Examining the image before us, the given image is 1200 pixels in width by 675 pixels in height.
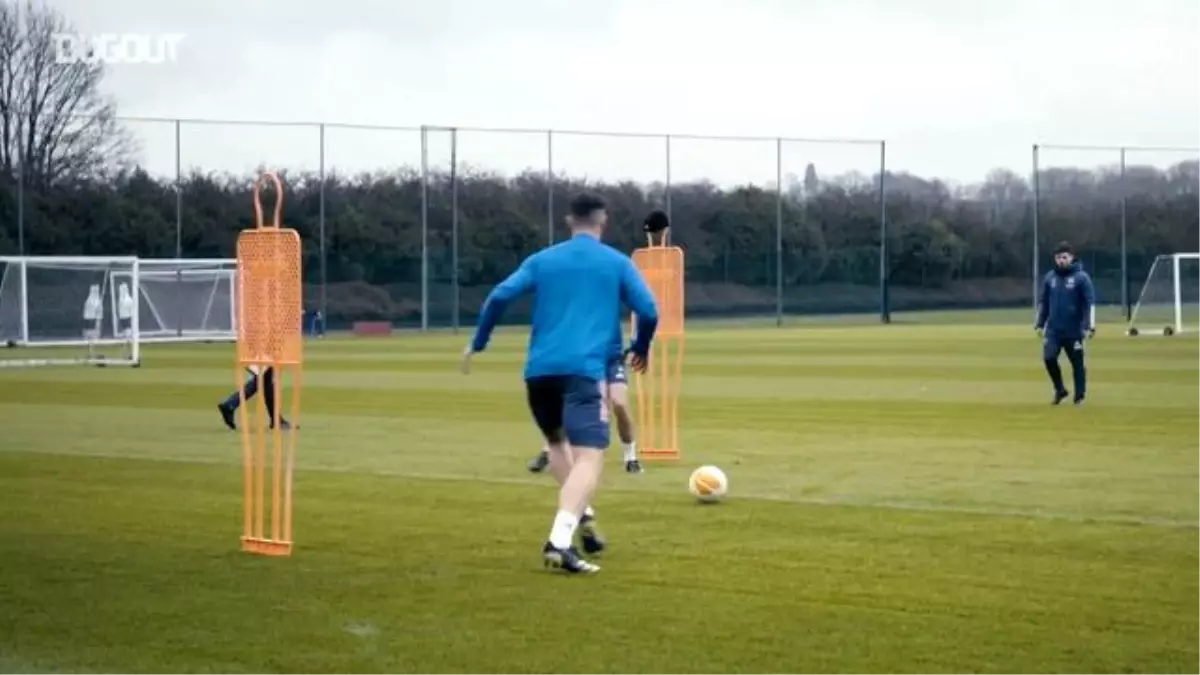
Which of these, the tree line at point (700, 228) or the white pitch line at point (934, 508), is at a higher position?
the tree line at point (700, 228)

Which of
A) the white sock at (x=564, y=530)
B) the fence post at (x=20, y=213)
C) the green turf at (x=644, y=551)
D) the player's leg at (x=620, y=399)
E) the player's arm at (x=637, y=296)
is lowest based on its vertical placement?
the green turf at (x=644, y=551)

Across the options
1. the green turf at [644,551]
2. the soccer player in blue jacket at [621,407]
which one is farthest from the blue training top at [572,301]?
the soccer player in blue jacket at [621,407]

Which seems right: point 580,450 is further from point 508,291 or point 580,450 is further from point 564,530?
point 508,291

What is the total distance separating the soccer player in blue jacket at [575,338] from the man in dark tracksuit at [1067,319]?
14.5m

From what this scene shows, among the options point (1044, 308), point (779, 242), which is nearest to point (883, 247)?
point (779, 242)

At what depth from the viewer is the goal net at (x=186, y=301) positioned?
57.0 meters

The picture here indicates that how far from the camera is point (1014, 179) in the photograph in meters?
86.1

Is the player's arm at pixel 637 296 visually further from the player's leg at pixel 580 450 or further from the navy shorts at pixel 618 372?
the navy shorts at pixel 618 372

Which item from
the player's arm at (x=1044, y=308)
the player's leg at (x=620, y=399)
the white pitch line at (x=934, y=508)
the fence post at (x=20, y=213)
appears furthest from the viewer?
the fence post at (x=20, y=213)

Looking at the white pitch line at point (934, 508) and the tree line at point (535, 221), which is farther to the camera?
the tree line at point (535, 221)

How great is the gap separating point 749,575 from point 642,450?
775 centimetres

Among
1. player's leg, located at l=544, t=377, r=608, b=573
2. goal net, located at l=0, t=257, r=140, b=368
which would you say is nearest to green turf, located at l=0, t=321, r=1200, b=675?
player's leg, located at l=544, t=377, r=608, b=573

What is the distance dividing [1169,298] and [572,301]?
5430 centimetres

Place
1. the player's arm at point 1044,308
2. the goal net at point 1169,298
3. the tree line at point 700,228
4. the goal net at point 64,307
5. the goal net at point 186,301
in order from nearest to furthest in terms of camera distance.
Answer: the player's arm at point 1044,308 → the goal net at point 64,307 → the goal net at point 1169,298 → the goal net at point 186,301 → the tree line at point 700,228
